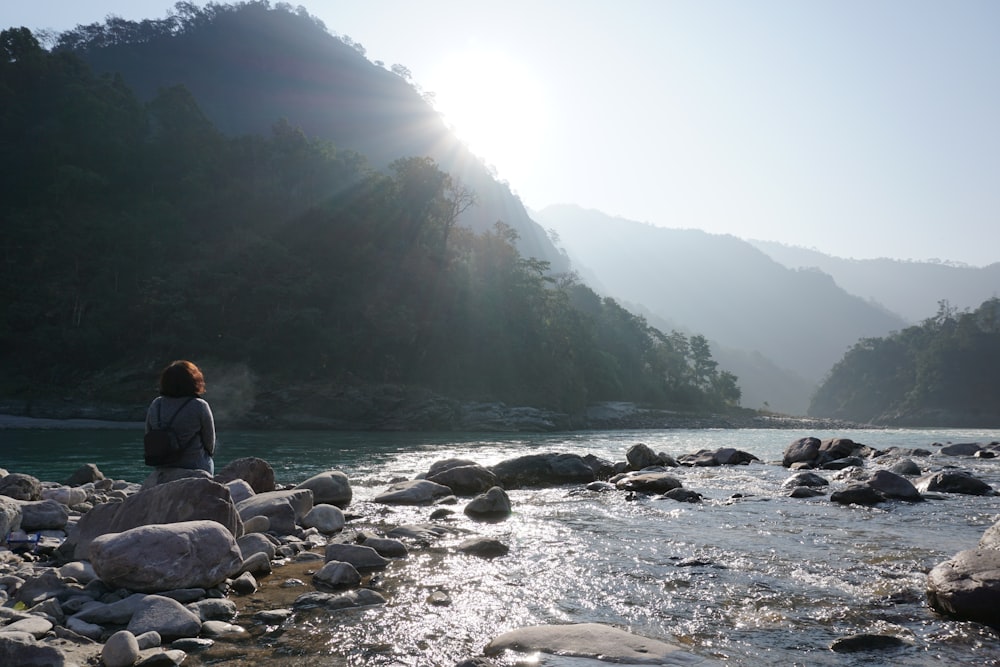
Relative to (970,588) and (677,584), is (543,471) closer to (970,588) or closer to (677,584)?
(677,584)

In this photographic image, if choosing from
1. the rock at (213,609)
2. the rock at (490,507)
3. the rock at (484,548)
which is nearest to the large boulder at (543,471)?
the rock at (490,507)

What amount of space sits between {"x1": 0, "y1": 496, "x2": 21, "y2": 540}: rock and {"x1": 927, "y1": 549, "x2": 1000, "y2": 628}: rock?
948 centimetres

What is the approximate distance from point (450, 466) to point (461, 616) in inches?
380

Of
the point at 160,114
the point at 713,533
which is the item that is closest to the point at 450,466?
the point at 713,533

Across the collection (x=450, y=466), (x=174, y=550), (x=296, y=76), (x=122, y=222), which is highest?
(x=296, y=76)

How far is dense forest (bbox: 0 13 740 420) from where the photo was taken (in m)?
51.0

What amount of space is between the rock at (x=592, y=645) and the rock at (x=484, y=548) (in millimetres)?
2699

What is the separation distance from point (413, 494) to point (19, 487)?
6.18 meters

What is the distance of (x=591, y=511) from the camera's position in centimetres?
1044

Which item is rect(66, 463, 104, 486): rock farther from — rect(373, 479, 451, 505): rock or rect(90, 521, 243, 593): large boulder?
rect(90, 521, 243, 593): large boulder

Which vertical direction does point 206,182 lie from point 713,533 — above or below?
above

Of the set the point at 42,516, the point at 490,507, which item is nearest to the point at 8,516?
the point at 42,516

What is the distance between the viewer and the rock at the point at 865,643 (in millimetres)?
4344

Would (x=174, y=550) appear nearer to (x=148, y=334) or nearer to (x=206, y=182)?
(x=148, y=334)
